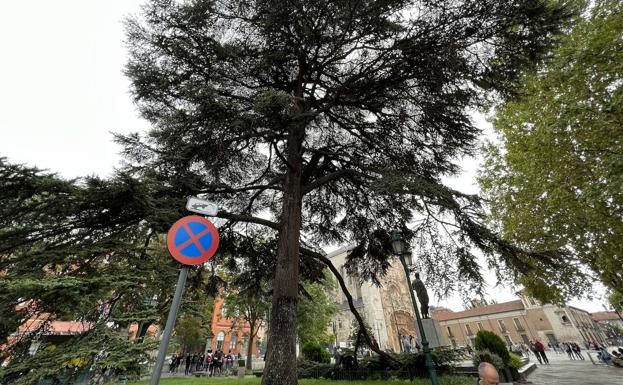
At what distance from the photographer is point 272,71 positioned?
7340 millimetres

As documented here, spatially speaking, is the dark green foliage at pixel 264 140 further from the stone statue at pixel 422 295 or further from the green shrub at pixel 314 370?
the green shrub at pixel 314 370

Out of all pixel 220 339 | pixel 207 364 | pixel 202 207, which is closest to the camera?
pixel 202 207

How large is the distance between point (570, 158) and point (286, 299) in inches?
474

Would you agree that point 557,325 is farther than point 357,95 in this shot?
Yes

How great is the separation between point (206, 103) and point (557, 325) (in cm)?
6434

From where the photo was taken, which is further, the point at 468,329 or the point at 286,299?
the point at 468,329

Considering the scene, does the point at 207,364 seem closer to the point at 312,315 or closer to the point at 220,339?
the point at 312,315

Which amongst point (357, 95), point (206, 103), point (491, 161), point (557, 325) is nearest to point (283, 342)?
point (206, 103)

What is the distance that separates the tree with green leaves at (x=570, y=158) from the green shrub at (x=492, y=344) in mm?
2642

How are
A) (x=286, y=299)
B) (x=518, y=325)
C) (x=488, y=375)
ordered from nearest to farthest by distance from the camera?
(x=488, y=375) < (x=286, y=299) < (x=518, y=325)

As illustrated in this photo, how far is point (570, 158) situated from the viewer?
409 inches

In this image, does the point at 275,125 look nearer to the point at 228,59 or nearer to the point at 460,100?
the point at 228,59

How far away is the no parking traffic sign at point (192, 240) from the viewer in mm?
2633

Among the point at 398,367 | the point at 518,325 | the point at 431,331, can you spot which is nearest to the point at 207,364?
the point at 398,367
